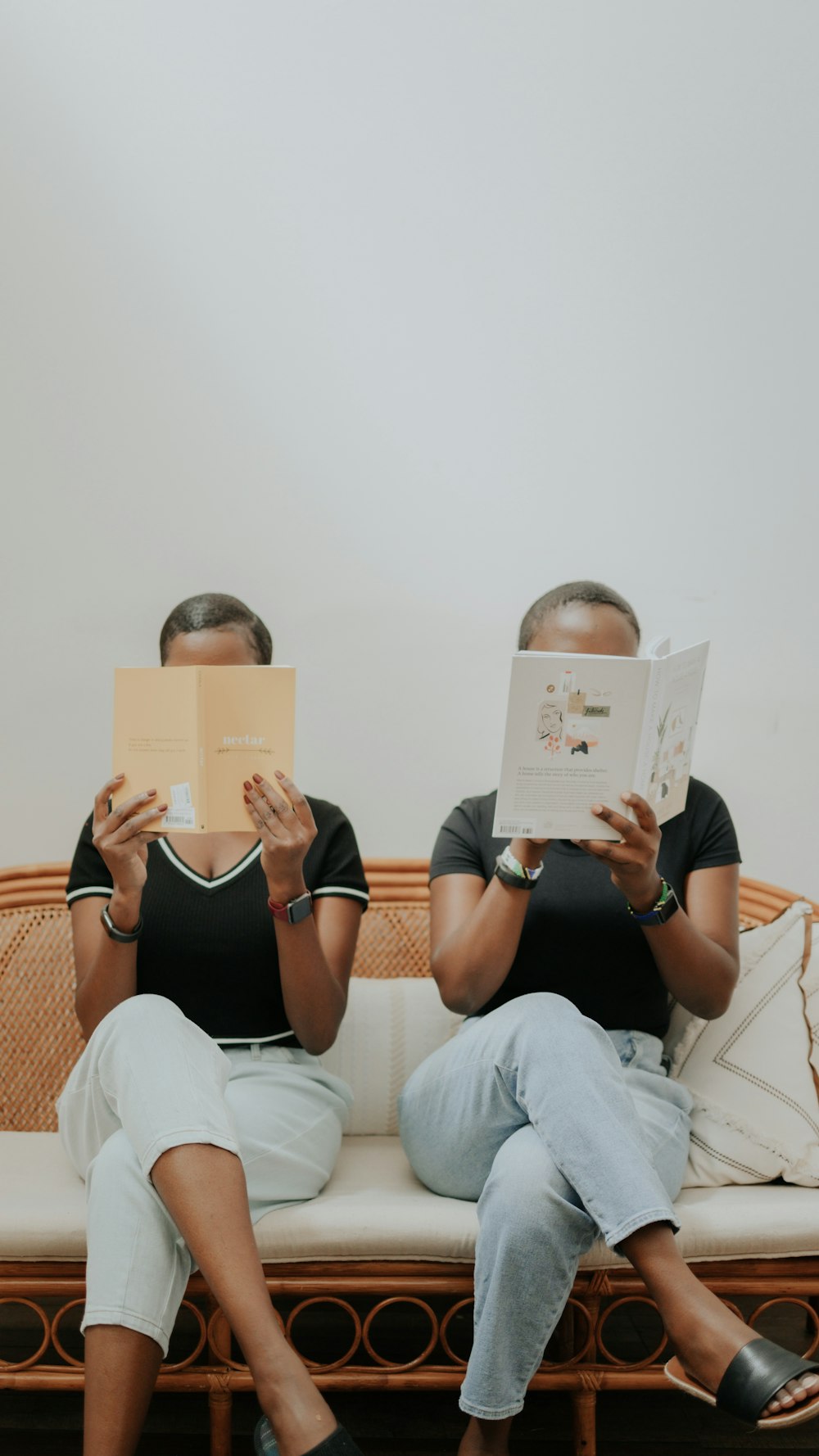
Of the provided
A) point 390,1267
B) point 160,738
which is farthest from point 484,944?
point 160,738

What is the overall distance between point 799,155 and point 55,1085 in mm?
2378

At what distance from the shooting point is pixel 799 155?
2.38 m

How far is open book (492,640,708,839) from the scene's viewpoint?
1523 millimetres

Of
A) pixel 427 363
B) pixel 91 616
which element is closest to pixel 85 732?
pixel 91 616

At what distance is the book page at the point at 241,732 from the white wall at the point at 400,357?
0.79 metres

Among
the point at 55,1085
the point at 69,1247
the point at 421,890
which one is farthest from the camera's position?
the point at 421,890

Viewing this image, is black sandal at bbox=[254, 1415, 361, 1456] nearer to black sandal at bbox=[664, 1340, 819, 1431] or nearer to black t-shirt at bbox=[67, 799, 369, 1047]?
black sandal at bbox=[664, 1340, 819, 1431]

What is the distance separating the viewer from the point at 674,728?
165cm

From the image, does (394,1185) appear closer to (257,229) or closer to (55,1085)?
(55,1085)

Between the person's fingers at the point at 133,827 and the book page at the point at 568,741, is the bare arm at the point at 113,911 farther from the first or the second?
the book page at the point at 568,741

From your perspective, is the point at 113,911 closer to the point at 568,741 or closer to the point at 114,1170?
the point at 114,1170

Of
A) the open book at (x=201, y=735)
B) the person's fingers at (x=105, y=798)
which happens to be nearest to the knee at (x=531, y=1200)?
the open book at (x=201, y=735)

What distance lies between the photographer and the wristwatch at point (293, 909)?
1.65 m

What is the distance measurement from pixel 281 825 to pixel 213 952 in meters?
0.28
